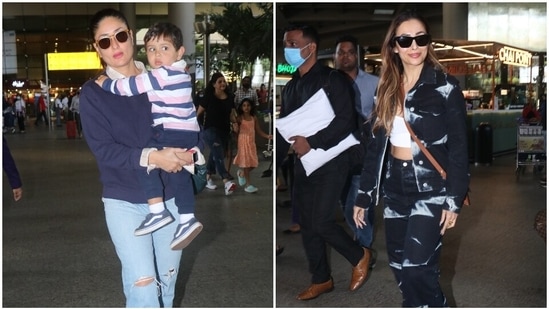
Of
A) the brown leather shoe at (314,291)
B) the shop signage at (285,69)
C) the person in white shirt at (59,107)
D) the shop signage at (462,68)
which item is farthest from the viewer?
the person in white shirt at (59,107)

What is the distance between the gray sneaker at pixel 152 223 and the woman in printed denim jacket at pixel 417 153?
1011 mm

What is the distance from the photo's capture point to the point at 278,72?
178 inches

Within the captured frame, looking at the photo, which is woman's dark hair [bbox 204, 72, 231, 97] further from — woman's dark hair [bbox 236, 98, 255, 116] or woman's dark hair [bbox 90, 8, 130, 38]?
woman's dark hair [bbox 90, 8, 130, 38]

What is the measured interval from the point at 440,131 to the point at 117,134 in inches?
53.2

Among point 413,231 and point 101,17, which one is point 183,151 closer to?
point 101,17

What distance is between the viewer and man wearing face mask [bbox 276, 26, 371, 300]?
4164 millimetres

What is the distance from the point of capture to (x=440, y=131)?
10.2 ft

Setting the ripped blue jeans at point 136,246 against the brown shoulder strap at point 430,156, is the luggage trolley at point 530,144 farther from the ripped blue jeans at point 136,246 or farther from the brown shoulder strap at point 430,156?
the ripped blue jeans at point 136,246

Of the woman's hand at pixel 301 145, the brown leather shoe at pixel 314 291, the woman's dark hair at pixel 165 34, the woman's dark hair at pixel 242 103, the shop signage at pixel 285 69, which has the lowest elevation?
the brown leather shoe at pixel 314 291

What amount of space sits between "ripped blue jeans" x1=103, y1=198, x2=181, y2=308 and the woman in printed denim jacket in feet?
3.24

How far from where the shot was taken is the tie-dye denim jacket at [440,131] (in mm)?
3045

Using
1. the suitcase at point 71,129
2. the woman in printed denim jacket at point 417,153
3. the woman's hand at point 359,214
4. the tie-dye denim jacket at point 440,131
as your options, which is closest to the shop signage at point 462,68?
the suitcase at point 71,129

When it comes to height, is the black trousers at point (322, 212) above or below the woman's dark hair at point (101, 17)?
below

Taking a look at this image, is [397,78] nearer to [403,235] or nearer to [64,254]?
[403,235]
